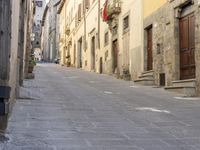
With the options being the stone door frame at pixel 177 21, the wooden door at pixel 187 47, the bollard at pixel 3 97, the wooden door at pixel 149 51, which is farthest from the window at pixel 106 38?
the bollard at pixel 3 97

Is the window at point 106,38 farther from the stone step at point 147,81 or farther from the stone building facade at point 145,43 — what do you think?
the stone step at point 147,81

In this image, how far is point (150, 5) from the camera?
1866cm

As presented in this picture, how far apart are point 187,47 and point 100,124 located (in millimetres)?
7976

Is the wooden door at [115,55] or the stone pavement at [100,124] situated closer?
the stone pavement at [100,124]

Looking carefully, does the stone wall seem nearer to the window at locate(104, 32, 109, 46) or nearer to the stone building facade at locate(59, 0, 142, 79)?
the stone building facade at locate(59, 0, 142, 79)

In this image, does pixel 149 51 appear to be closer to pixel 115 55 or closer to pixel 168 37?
pixel 168 37

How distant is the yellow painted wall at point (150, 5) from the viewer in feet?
57.4

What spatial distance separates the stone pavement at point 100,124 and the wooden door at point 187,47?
3273mm

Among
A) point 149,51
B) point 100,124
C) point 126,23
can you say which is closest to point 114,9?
point 126,23

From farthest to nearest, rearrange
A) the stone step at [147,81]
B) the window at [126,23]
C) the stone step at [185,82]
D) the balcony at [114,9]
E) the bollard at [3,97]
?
the balcony at [114,9]
the window at [126,23]
the stone step at [147,81]
the stone step at [185,82]
the bollard at [3,97]

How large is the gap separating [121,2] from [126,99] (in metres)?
12.4

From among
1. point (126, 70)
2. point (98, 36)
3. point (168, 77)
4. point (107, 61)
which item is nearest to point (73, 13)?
point (98, 36)

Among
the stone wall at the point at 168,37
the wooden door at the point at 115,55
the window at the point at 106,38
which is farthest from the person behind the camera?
the window at the point at 106,38

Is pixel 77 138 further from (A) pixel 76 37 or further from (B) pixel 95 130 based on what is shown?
(A) pixel 76 37
